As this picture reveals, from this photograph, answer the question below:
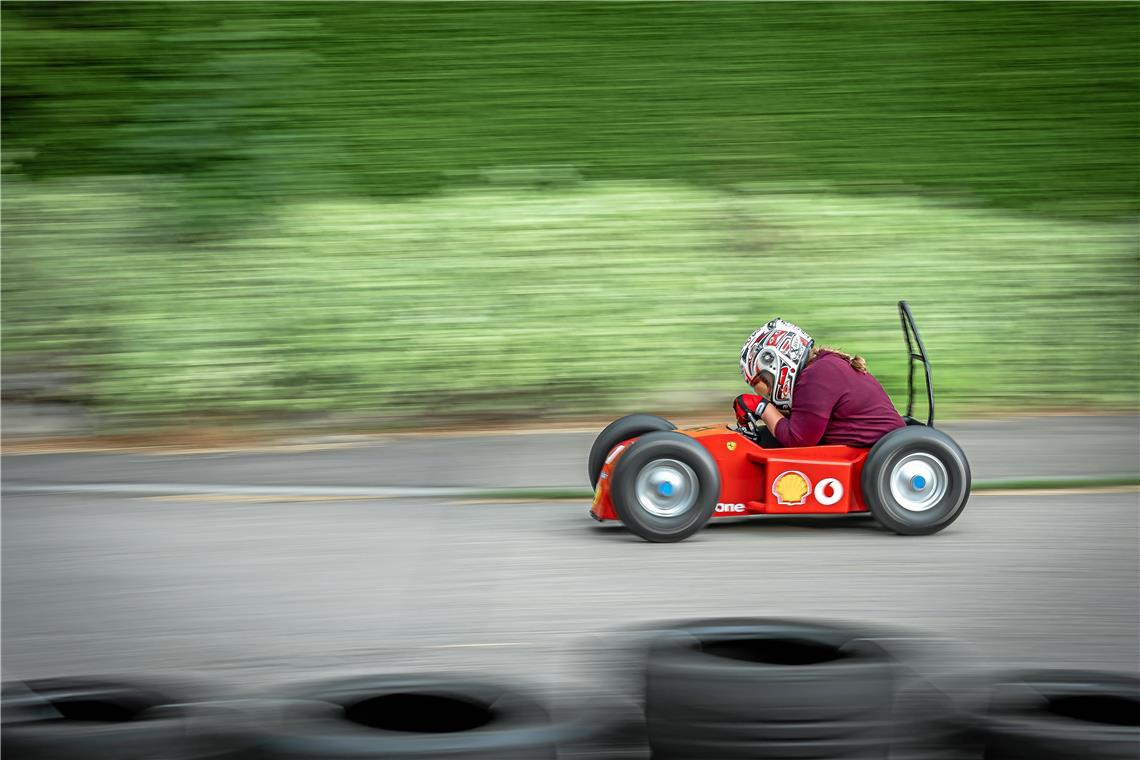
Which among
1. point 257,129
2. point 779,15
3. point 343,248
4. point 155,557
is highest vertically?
point 779,15

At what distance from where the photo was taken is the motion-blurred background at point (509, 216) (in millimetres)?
10023

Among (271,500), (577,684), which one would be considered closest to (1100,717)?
(577,684)

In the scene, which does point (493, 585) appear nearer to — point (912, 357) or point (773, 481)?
point (773, 481)

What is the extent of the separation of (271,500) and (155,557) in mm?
1470

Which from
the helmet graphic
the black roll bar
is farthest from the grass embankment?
the helmet graphic

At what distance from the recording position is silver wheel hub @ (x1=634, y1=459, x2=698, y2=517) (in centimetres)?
605

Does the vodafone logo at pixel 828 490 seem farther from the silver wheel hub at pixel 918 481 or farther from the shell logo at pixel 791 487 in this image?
the silver wheel hub at pixel 918 481

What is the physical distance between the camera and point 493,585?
5516mm

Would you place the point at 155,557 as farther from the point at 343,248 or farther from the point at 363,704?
the point at 343,248

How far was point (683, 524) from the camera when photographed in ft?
20.0

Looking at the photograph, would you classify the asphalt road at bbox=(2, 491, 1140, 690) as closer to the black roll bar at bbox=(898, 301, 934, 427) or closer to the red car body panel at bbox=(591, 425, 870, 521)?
the red car body panel at bbox=(591, 425, 870, 521)

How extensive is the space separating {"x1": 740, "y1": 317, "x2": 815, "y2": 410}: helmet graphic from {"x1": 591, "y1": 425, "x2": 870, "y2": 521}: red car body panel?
1.22ft

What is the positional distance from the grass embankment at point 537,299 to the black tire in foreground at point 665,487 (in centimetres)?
412

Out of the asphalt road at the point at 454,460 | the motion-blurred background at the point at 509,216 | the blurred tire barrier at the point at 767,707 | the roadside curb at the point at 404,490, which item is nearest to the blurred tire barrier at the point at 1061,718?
the blurred tire barrier at the point at 767,707
